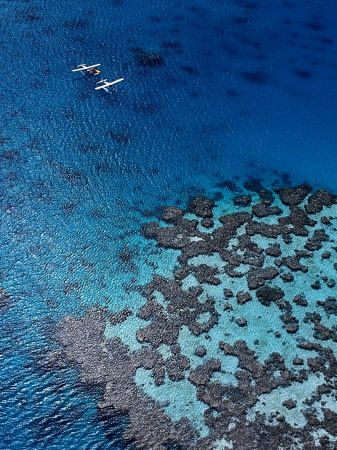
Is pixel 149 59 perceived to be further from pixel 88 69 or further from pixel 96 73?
pixel 88 69

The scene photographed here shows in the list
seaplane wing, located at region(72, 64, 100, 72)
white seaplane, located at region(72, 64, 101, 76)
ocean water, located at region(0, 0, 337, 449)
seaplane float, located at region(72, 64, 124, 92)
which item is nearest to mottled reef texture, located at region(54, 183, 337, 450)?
ocean water, located at region(0, 0, 337, 449)

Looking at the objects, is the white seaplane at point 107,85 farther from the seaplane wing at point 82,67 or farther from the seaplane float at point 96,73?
the seaplane wing at point 82,67

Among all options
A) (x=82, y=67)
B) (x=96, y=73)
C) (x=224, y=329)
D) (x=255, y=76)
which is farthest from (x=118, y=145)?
(x=224, y=329)

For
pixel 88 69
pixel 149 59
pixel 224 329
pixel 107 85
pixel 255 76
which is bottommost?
pixel 224 329

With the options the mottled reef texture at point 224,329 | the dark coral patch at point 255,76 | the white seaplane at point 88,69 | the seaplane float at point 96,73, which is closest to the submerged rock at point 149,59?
the seaplane float at point 96,73

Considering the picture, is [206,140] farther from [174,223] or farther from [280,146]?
[174,223]

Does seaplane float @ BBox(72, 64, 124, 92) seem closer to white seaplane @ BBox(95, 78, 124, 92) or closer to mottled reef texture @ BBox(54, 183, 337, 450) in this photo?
white seaplane @ BBox(95, 78, 124, 92)
